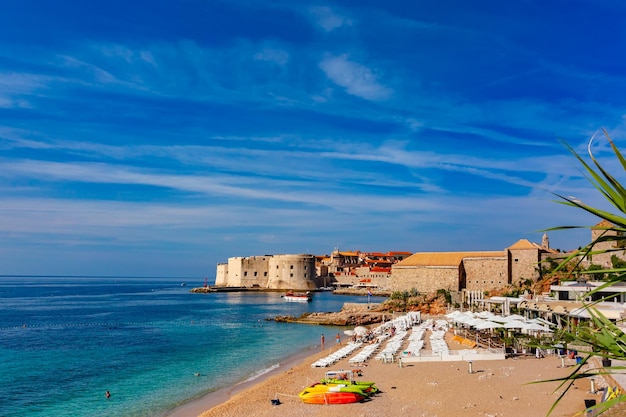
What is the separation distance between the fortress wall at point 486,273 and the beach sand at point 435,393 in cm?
3246

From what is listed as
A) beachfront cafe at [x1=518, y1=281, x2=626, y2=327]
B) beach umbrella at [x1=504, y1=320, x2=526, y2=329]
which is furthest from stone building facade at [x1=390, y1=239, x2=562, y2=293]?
beach umbrella at [x1=504, y1=320, x2=526, y2=329]

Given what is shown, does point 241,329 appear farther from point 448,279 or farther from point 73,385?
point 448,279

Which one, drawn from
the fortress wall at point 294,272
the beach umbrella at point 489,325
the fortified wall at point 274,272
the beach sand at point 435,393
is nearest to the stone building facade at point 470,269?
the beach umbrella at point 489,325

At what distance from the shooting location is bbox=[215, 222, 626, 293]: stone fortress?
1902 inches

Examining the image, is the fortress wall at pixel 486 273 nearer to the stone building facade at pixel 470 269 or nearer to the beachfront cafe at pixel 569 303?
the stone building facade at pixel 470 269

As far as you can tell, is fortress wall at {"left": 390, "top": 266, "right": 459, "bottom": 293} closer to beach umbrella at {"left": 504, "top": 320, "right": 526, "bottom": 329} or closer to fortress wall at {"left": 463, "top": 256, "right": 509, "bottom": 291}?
fortress wall at {"left": 463, "top": 256, "right": 509, "bottom": 291}

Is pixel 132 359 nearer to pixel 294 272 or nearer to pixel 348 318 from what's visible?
pixel 348 318

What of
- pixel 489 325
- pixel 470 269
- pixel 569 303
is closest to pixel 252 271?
pixel 470 269

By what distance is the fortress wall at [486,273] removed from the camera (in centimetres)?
4916

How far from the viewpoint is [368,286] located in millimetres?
89312

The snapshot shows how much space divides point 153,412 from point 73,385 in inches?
222

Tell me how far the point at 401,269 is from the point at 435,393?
43159mm

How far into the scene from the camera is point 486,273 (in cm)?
5072

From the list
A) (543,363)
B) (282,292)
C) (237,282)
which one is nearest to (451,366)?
(543,363)
